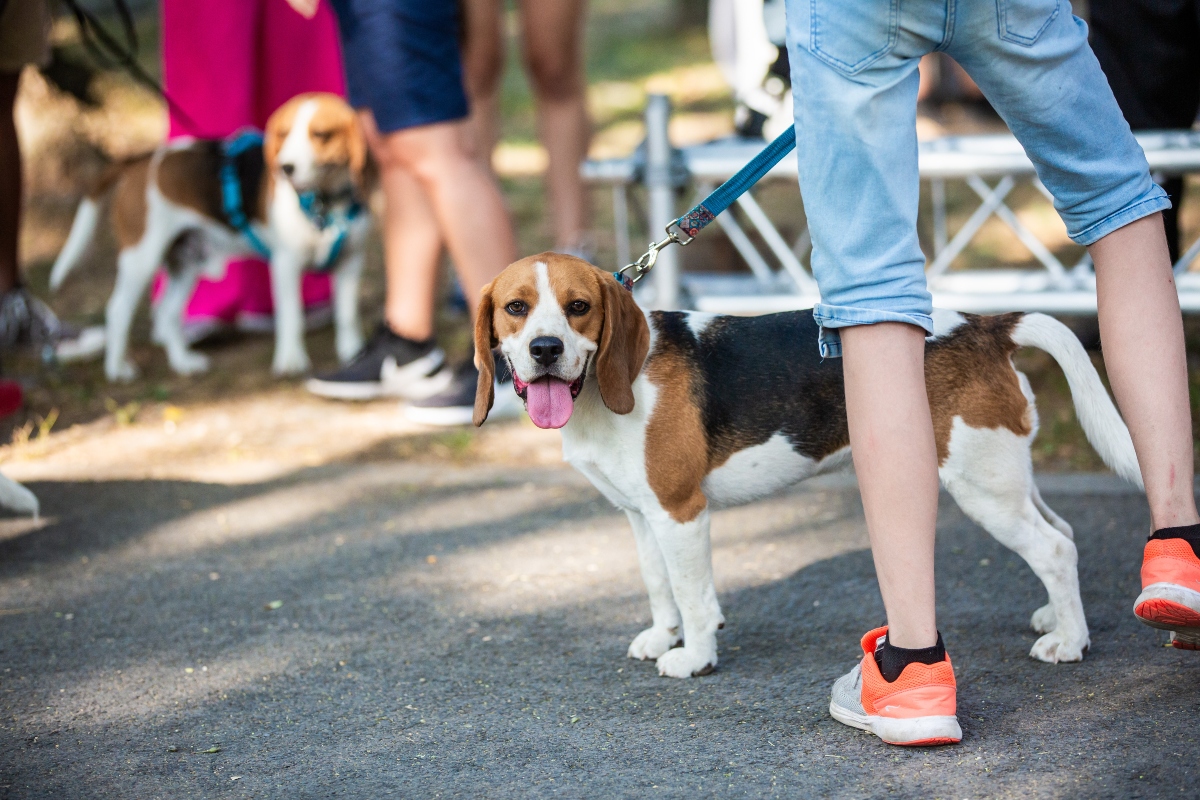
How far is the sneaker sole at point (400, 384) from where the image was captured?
17.0ft

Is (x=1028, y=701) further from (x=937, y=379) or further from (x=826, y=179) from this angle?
(x=826, y=179)

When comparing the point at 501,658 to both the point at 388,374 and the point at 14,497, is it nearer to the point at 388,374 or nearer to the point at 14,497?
the point at 14,497

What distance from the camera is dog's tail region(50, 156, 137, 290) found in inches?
235

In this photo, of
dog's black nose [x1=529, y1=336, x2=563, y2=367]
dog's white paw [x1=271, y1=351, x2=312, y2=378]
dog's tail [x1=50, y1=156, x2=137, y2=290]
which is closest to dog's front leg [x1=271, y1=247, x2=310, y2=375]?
dog's white paw [x1=271, y1=351, x2=312, y2=378]

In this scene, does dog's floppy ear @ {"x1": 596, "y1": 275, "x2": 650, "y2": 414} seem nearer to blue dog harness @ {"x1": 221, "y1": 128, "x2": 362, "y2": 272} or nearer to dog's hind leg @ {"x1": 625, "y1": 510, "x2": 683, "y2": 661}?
dog's hind leg @ {"x1": 625, "y1": 510, "x2": 683, "y2": 661}

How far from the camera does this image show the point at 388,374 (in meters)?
5.21

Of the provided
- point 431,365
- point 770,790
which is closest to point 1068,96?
point 770,790

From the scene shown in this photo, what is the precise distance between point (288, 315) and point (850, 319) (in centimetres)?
415

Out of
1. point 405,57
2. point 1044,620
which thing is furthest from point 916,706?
point 405,57

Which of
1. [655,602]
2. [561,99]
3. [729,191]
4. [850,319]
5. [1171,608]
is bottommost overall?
[655,602]

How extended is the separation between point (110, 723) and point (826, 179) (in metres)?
1.94

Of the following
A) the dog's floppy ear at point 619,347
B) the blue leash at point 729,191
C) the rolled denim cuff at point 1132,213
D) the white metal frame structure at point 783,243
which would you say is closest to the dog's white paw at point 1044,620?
the rolled denim cuff at point 1132,213

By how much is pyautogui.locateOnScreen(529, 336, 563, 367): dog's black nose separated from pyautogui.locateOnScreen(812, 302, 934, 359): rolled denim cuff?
0.61 m

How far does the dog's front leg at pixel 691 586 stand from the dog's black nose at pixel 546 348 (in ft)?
1.51
